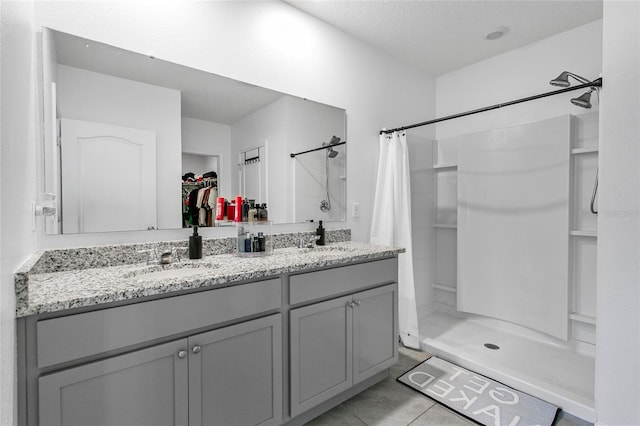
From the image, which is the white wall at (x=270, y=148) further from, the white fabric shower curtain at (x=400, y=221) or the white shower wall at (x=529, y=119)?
the white shower wall at (x=529, y=119)

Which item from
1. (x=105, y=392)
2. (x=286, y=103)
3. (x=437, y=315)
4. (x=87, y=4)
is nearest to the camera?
(x=105, y=392)

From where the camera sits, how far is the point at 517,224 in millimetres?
2711

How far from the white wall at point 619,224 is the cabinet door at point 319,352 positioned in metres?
1.33

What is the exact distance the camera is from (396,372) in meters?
2.22

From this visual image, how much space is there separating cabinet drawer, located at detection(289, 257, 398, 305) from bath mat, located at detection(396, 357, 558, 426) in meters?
0.76

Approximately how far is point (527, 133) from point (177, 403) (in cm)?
310

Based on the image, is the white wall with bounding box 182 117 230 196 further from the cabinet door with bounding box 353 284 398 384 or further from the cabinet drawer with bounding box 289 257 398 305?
the cabinet door with bounding box 353 284 398 384

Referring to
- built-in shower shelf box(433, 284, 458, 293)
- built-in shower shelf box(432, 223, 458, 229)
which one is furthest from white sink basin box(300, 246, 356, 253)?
built-in shower shelf box(433, 284, 458, 293)

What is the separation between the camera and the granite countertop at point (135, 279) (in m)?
0.95

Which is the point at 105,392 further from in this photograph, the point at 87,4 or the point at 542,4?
the point at 542,4

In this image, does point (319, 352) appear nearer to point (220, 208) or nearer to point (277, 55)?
point (220, 208)

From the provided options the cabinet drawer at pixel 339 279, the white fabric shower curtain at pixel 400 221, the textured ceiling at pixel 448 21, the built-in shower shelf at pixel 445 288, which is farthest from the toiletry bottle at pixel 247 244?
the built-in shower shelf at pixel 445 288

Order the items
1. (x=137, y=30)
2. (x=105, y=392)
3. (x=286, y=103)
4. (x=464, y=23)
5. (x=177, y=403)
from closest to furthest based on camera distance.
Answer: (x=105, y=392)
(x=177, y=403)
(x=137, y=30)
(x=286, y=103)
(x=464, y=23)

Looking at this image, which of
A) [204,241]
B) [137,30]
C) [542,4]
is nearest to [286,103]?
[137,30]
